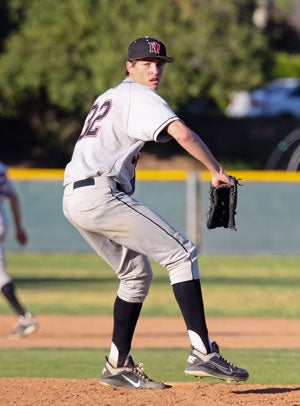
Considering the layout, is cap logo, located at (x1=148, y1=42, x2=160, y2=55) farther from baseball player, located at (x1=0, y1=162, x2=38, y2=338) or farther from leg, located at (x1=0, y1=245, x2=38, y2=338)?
leg, located at (x1=0, y1=245, x2=38, y2=338)

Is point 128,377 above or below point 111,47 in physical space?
below

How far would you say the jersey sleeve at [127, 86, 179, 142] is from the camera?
5543mm

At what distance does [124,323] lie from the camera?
20.0 ft

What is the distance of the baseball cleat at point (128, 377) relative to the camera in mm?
6027

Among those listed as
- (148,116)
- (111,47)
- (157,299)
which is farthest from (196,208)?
(148,116)

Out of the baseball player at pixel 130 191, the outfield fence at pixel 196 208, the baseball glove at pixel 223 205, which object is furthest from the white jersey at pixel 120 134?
the outfield fence at pixel 196 208

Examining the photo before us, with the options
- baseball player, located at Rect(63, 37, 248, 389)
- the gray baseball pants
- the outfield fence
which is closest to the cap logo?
baseball player, located at Rect(63, 37, 248, 389)

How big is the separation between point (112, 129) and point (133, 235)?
1.85 feet

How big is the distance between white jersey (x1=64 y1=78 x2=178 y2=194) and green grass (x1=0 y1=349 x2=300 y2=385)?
2.20 meters

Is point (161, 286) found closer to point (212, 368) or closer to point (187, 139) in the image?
point (212, 368)

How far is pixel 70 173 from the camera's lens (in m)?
5.84

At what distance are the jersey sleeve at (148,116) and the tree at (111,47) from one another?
16.7m

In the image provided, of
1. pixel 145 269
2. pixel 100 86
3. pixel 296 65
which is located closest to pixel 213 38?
pixel 100 86

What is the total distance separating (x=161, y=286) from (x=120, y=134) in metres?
11.3
